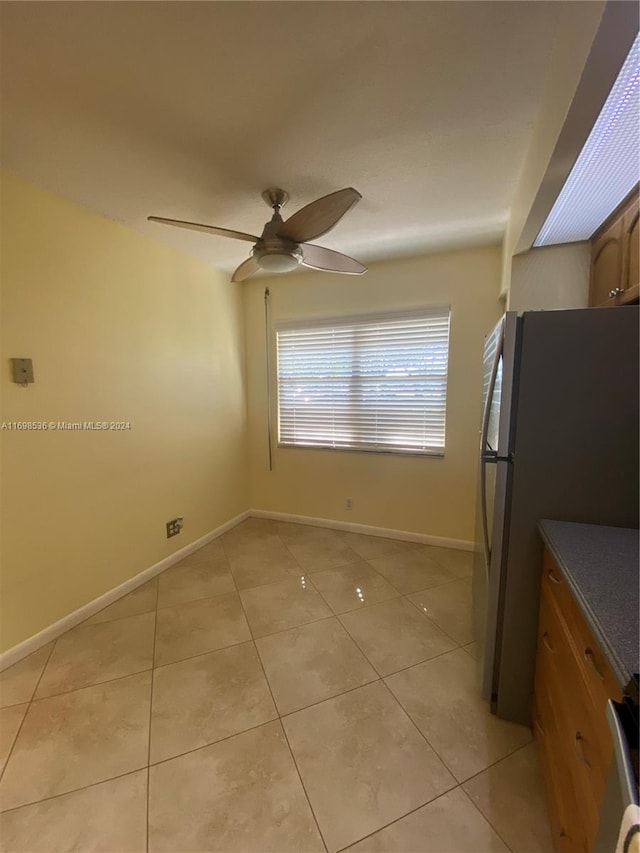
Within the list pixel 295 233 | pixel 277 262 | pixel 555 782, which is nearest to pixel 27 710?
pixel 555 782

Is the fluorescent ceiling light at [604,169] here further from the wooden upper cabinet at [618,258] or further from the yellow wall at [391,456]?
the yellow wall at [391,456]

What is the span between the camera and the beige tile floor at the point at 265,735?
1.15 metres

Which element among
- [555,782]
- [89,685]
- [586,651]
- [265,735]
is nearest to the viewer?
[586,651]

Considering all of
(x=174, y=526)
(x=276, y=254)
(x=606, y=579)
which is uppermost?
(x=276, y=254)

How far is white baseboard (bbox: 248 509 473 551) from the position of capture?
10.1 feet

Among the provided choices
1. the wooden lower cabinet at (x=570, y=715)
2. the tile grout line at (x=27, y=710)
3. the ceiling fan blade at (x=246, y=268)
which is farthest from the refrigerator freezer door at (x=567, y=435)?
the tile grout line at (x=27, y=710)

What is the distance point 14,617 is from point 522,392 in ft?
8.94

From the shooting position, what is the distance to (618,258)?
1.74 metres

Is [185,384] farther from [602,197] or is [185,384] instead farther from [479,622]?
[602,197]

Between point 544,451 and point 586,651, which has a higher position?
point 544,451

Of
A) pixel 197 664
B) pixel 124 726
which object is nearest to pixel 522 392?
pixel 197 664

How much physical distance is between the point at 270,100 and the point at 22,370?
176 centimetres

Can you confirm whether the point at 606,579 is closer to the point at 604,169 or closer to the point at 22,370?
the point at 604,169

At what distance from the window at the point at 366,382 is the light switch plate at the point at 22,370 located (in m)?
2.08
